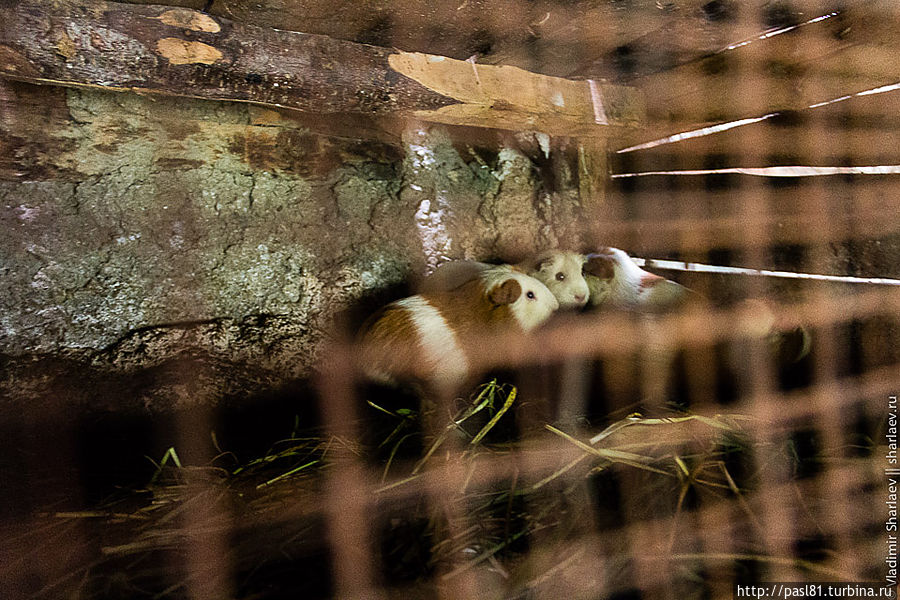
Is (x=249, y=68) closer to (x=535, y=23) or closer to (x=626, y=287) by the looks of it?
(x=535, y=23)

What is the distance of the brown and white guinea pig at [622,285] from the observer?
1963mm

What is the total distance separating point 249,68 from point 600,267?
1.38 meters

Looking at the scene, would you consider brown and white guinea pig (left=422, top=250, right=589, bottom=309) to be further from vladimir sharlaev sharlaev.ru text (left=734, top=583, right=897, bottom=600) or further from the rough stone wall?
vladimir sharlaev sharlaev.ru text (left=734, top=583, right=897, bottom=600)

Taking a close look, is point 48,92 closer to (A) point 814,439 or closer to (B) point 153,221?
(B) point 153,221

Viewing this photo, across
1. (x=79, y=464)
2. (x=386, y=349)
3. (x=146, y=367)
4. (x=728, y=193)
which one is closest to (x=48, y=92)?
(x=146, y=367)

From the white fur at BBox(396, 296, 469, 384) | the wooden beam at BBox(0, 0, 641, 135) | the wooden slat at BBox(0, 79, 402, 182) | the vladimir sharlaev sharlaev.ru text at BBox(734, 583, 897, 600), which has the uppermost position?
the wooden beam at BBox(0, 0, 641, 135)

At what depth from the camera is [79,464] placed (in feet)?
4.43

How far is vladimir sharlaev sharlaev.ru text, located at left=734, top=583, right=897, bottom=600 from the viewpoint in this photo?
963 mm

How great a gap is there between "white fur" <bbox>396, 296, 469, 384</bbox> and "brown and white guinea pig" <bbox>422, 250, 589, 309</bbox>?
0.76ft

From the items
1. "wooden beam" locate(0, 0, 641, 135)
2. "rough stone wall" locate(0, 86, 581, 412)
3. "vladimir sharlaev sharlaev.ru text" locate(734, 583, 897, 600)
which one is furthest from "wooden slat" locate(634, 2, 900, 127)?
"vladimir sharlaev sharlaev.ru text" locate(734, 583, 897, 600)

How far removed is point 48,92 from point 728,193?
2259mm

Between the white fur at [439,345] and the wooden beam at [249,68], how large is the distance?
0.65m

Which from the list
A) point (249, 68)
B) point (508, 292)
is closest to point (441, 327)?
point (508, 292)

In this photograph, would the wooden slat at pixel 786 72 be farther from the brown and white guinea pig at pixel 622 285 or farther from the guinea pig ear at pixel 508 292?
the guinea pig ear at pixel 508 292
